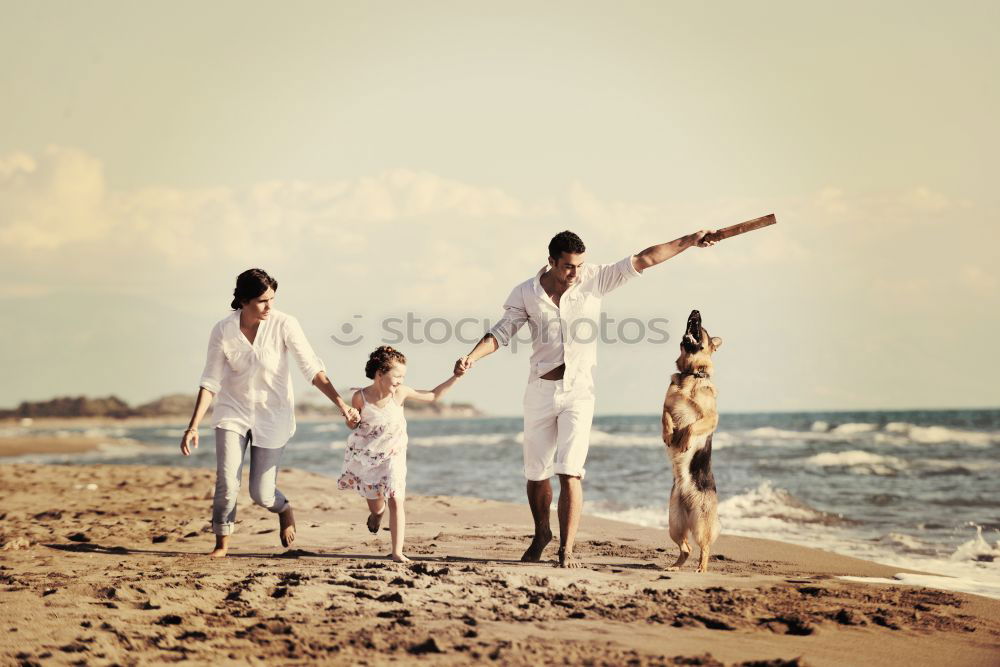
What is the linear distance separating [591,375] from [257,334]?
91.5 inches

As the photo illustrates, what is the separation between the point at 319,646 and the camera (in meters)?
4.02

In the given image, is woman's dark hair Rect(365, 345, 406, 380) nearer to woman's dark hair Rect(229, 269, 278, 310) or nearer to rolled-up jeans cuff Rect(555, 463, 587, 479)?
woman's dark hair Rect(229, 269, 278, 310)

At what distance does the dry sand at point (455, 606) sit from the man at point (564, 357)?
532mm

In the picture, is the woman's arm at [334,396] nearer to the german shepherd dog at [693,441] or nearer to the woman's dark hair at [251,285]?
the woman's dark hair at [251,285]

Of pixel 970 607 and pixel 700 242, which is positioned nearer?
pixel 970 607

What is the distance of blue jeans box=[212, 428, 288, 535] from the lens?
20.8 feet

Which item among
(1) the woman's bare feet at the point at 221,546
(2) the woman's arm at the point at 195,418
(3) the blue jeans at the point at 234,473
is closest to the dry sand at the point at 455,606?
(1) the woman's bare feet at the point at 221,546

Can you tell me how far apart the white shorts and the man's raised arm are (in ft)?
3.03

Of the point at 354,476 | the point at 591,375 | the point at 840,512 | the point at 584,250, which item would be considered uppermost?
the point at 584,250

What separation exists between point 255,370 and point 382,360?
3.17 ft

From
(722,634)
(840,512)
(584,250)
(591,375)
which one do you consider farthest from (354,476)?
(840,512)

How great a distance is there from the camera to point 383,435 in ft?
20.1

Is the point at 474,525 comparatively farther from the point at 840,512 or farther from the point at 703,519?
the point at 840,512

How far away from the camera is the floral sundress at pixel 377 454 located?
609 centimetres
